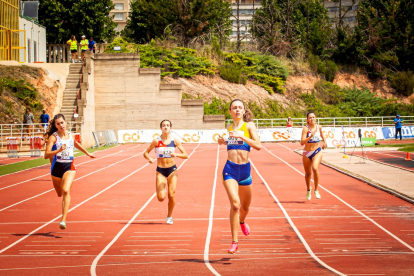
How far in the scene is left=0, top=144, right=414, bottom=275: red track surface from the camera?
8219 millimetres

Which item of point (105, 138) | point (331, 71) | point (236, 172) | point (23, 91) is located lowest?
point (105, 138)

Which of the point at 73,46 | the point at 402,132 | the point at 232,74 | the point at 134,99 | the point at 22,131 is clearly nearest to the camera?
the point at 22,131

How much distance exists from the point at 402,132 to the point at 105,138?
856 inches

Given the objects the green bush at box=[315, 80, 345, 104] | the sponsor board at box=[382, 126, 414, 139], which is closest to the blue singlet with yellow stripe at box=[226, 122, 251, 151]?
the sponsor board at box=[382, 126, 414, 139]

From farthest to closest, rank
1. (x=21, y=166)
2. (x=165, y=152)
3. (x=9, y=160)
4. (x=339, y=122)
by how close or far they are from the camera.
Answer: (x=339, y=122) < (x=9, y=160) < (x=21, y=166) < (x=165, y=152)

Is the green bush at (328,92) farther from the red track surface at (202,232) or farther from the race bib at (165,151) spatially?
the race bib at (165,151)

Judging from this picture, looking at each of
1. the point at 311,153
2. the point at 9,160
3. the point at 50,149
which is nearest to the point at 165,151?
the point at 50,149

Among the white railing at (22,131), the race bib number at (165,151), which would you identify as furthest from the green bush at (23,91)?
the race bib number at (165,151)

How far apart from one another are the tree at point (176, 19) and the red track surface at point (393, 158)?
28.0 meters

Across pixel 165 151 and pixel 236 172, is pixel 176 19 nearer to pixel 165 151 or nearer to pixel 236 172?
pixel 165 151

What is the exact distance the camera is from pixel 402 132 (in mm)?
45062

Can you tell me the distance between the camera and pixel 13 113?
38.7 m

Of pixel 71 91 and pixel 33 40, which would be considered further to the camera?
pixel 33 40

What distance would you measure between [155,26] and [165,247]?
161 ft
